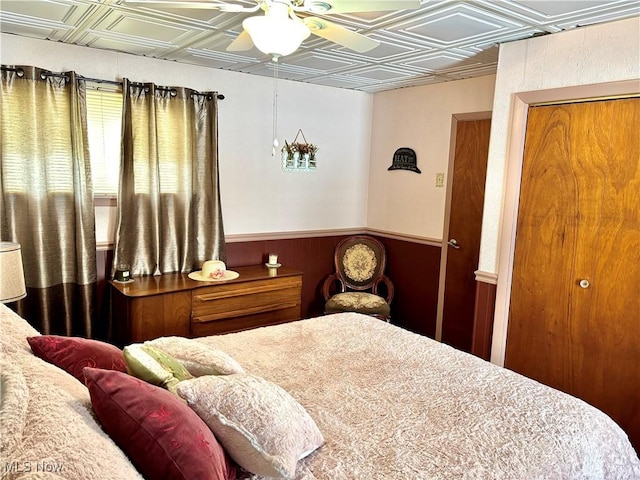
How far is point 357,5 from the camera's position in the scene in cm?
185

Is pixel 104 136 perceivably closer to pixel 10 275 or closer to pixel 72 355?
pixel 10 275

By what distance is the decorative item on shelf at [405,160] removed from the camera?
4.35 metres

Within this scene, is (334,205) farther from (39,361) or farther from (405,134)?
(39,361)

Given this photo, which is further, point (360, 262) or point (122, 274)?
point (360, 262)

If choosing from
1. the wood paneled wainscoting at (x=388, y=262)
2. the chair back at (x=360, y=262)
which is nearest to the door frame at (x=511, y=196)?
the wood paneled wainscoting at (x=388, y=262)

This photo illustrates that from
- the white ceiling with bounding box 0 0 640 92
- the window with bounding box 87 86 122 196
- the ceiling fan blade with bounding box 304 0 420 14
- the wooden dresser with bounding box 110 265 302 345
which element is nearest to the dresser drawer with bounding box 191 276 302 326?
the wooden dresser with bounding box 110 265 302 345

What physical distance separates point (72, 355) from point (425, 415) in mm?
1234

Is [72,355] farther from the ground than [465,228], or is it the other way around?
[465,228]

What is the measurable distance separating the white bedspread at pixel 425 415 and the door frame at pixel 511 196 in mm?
946

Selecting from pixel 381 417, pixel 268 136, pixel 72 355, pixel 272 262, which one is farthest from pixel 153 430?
pixel 268 136

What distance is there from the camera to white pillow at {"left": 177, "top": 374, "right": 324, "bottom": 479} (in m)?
1.27

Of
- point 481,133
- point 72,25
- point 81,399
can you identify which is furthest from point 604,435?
point 72,25

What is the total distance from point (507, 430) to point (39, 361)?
60.1 inches

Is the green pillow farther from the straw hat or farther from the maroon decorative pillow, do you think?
the straw hat
